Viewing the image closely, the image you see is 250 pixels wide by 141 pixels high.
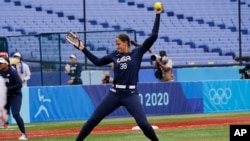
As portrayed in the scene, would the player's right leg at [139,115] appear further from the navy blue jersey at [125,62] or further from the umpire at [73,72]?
the umpire at [73,72]

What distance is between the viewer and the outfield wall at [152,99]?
1025 inches

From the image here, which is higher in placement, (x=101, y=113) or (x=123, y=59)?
(x=123, y=59)

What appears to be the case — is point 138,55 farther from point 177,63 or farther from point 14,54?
point 177,63

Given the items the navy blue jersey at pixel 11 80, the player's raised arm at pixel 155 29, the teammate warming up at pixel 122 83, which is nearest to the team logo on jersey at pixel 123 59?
the teammate warming up at pixel 122 83

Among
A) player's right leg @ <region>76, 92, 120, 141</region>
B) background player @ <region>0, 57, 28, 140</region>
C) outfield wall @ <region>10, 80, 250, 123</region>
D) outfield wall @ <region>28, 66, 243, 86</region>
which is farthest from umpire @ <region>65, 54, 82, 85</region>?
player's right leg @ <region>76, 92, 120, 141</region>

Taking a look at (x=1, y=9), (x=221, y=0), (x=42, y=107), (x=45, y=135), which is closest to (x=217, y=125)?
(x=45, y=135)

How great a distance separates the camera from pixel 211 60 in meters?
42.9

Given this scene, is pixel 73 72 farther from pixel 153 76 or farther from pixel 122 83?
pixel 122 83

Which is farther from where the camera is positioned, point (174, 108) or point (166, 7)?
point (166, 7)

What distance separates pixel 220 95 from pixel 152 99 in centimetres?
286

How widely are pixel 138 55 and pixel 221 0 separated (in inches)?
Answer: 1422

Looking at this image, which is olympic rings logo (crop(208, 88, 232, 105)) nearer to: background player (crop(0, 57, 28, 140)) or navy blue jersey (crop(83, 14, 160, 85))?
background player (crop(0, 57, 28, 140))

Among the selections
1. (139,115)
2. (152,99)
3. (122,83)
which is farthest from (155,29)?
(152,99)

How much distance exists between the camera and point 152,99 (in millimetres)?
27984
